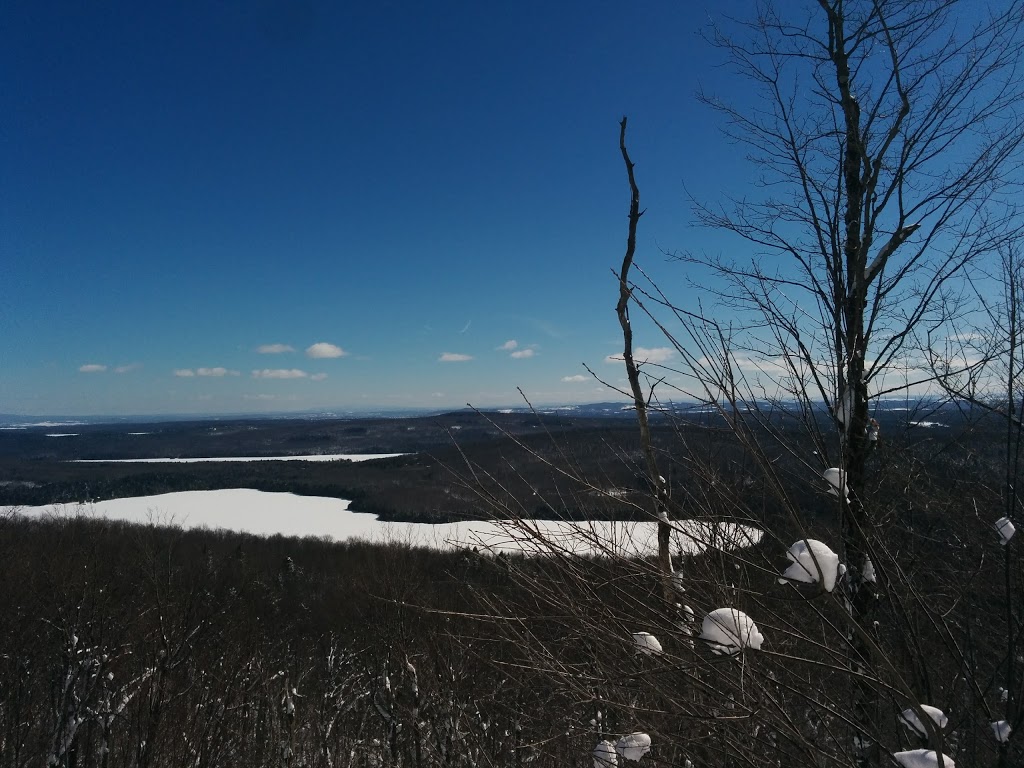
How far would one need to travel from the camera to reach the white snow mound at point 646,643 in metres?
2.12

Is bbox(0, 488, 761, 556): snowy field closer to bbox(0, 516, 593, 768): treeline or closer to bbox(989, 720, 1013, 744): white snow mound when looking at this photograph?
bbox(0, 516, 593, 768): treeline

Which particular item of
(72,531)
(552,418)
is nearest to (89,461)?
(72,531)

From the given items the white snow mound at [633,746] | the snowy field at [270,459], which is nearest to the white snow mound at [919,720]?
the white snow mound at [633,746]

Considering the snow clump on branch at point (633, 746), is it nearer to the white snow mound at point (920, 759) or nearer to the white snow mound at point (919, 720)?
the white snow mound at point (920, 759)

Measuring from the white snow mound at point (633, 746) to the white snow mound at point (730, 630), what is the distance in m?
0.52

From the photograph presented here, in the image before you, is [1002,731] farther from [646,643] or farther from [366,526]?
[366,526]

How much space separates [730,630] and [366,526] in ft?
244

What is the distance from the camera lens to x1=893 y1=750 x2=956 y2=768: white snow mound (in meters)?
1.75

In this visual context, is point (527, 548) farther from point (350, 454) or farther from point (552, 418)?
point (350, 454)

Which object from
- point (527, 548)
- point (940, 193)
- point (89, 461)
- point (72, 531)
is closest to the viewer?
point (527, 548)

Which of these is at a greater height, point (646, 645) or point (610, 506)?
point (610, 506)

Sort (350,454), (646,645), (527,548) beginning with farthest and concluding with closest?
(350,454)
(527,548)
(646,645)

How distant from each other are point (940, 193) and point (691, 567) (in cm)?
332

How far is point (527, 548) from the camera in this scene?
2.46 metres
